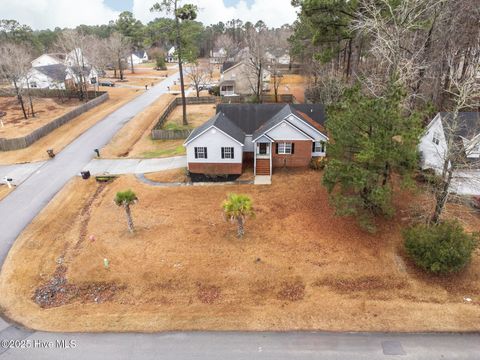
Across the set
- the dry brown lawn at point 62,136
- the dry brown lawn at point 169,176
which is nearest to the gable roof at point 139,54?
the dry brown lawn at point 62,136

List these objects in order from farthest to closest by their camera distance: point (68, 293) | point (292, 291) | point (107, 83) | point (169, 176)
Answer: point (107, 83) → point (169, 176) → point (68, 293) → point (292, 291)

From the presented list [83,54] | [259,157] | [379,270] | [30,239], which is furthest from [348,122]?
[83,54]

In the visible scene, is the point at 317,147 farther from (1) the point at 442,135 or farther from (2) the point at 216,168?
(1) the point at 442,135

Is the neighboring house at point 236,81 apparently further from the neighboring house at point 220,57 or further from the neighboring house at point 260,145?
the neighboring house at point 220,57

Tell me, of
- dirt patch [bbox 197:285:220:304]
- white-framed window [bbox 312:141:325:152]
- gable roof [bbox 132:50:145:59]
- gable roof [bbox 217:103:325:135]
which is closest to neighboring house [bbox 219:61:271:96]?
gable roof [bbox 217:103:325:135]

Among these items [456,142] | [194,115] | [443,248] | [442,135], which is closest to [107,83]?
[194,115]

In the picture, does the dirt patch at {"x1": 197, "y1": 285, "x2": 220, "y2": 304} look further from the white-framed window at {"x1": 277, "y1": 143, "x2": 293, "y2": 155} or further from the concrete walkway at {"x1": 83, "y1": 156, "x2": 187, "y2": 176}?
the concrete walkway at {"x1": 83, "y1": 156, "x2": 187, "y2": 176}

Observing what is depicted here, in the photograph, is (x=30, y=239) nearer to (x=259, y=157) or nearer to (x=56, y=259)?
(x=56, y=259)
